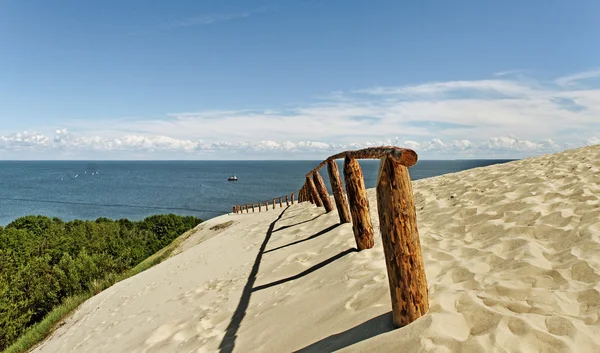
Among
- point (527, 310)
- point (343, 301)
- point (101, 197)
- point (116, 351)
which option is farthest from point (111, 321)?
point (101, 197)

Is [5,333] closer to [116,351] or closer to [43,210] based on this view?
[116,351]

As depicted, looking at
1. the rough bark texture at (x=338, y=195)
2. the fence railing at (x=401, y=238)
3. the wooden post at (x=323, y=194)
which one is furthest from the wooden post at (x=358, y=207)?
the wooden post at (x=323, y=194)

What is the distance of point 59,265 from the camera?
66.9 ft

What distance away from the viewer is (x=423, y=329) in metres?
2.69

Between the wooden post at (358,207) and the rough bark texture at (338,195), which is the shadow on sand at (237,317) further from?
the rough bark texture at (338,195)

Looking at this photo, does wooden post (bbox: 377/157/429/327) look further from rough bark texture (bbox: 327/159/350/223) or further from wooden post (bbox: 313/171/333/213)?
wooden post (bbox: 313/171/333/213)

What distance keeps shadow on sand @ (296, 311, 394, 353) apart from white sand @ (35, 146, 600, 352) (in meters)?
0.01

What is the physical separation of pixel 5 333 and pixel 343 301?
14955mm

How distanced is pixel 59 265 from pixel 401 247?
23.0m

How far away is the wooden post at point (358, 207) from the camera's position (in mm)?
5512

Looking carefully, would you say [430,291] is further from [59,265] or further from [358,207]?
[59,265]

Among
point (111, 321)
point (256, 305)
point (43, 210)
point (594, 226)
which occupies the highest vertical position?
point (594, 226)

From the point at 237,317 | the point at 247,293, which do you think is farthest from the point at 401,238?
the point at 247,293

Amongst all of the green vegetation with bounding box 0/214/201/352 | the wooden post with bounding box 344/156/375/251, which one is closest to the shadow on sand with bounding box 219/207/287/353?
the wooden post with bounding box 344/156/375/251
